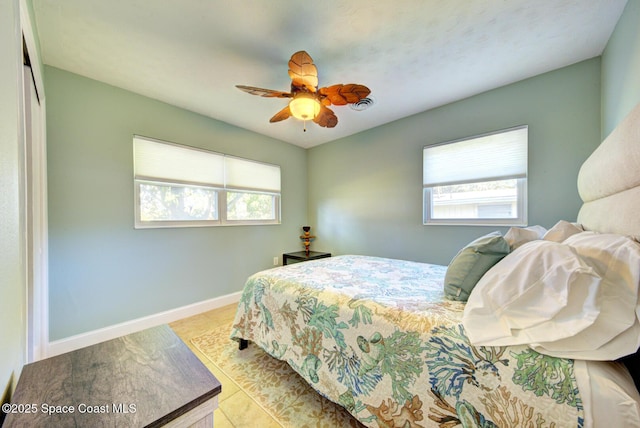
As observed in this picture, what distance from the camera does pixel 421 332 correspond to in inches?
40.8

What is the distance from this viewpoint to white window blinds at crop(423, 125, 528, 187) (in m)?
2.26

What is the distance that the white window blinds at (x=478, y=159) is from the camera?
2.26 meters

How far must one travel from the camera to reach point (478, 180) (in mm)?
2469

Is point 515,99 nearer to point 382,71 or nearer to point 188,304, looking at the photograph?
point 382,71

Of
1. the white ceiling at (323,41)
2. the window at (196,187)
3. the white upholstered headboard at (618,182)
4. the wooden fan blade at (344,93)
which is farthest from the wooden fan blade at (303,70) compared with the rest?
the window at (196,187)

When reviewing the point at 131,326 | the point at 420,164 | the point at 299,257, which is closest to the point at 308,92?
the point at 420,164

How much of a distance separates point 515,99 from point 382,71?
139cm

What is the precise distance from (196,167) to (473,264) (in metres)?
2.98

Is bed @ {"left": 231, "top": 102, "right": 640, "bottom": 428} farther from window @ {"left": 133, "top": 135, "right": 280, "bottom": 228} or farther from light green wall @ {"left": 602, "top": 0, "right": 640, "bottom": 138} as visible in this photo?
window @ {"left": 133, "top": 135, "right": 280, "bottom": 228}

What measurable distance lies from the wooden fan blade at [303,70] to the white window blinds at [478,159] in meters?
1.81

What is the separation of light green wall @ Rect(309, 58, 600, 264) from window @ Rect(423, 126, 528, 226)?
0.27ft

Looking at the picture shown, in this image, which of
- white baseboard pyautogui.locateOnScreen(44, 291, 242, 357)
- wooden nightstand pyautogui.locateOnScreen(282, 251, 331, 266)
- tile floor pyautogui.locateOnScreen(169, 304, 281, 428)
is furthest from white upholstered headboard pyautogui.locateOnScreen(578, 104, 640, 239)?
white baseboard pyautogui.locateOnScreen(44, 291, 242, 357)

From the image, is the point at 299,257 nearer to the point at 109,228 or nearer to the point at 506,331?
the point at 109,228

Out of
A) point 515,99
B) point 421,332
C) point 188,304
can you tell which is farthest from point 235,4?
point 188,304
